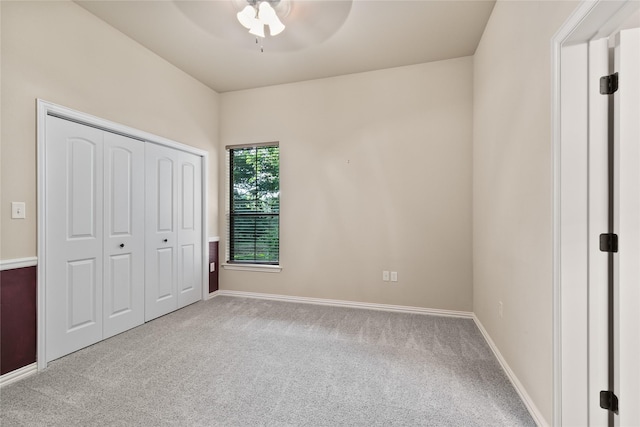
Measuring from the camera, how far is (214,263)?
411 centimetres

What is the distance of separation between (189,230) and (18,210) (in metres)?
1.73

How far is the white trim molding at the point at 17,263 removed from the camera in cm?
195

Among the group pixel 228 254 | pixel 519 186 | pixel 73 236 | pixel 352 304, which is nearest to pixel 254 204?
pixel 228 254

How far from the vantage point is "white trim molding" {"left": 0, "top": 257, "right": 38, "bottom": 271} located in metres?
1.95

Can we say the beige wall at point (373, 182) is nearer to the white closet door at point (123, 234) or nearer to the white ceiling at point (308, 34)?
the white ceiling at point (308, 34)

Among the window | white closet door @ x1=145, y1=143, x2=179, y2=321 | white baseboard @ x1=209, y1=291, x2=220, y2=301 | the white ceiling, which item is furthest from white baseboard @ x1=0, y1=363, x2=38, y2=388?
the white ceiling

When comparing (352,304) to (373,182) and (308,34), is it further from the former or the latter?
(308,34)

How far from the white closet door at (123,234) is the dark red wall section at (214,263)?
1.05 m

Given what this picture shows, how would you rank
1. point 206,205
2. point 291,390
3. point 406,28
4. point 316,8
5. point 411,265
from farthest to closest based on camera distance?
point 206,205 < point 411,265 < point 406,28 < point 316,8 < point 291,390

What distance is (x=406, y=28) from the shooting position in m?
2.73
